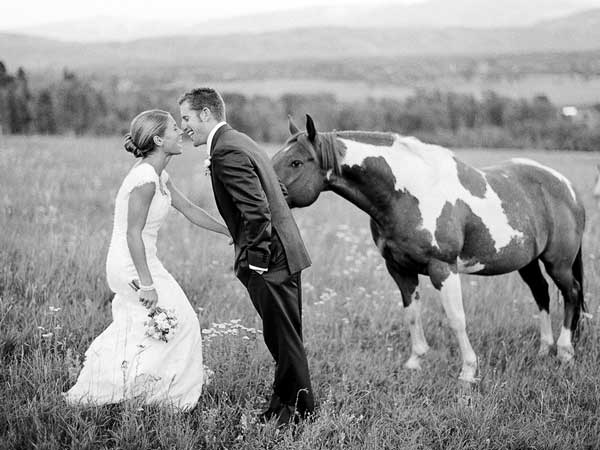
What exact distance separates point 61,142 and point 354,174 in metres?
16.9

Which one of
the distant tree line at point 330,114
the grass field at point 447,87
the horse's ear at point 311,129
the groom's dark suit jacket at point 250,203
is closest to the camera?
the groom's dark suit jacket at point 250,203

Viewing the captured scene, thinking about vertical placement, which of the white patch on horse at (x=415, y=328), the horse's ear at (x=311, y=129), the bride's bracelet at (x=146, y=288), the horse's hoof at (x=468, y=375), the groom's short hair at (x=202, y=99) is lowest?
the horse's hoof at (x=468, y=375)

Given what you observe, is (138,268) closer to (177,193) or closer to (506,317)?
(177,193)

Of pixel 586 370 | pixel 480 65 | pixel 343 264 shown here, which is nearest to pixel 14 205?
pixel 343 264

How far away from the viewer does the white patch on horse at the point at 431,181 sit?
15.3 feet

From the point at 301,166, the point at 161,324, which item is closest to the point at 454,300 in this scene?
the point at 301,166

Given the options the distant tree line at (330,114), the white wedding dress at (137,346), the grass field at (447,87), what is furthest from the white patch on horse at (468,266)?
the grass field at (447,87)

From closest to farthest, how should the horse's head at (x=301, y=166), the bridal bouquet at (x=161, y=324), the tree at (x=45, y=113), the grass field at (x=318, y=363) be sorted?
the bridal bouquet at (x=161, y=324) → the grass field at (x=318, y=363) → the horse's head at (x=301, y=166) → the tree at (x=45, y=113)

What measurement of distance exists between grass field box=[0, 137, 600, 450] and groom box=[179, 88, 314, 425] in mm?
351

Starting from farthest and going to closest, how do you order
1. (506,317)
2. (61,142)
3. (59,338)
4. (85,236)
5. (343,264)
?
1. (61,142)
2. (343,264)
3. (85,236)
4. (506,317)
5. (59,338)

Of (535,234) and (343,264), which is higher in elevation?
(535,234)

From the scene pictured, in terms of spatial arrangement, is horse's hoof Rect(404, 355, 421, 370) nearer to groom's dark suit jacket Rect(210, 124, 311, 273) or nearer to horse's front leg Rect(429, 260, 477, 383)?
horse's front leg Rect(429, 260, 477, 383)

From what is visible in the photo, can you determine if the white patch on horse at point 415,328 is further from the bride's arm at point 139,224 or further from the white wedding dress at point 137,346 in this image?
the bride's arm at point 139,224

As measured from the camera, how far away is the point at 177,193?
4000 mm
